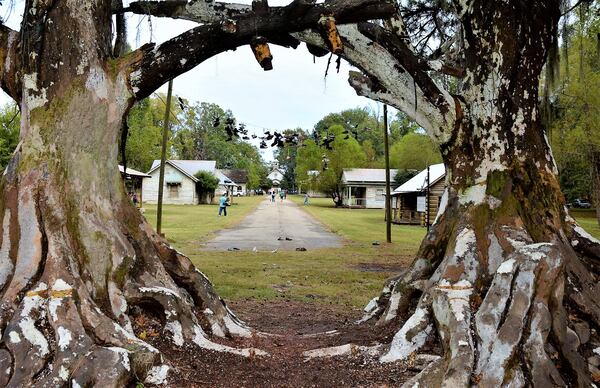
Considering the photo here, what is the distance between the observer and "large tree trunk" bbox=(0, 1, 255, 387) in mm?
4035

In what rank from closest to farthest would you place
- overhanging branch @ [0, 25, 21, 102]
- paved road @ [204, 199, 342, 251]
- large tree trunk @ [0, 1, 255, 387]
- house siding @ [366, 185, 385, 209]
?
large tree trunk @ [0, 1, 255, 387] < overhanging branch @ [0, 25, 21, 102] < paved road @ [204, 199, 342, 251] < house siding @ [366, 185, 385, 209]

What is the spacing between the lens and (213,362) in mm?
5047

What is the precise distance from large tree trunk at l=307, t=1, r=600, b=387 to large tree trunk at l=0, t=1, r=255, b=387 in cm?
213

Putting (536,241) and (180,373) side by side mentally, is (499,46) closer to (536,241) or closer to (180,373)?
(536,241)

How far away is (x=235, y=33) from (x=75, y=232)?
251 cm

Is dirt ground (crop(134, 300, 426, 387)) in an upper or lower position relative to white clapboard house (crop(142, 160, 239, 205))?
lower

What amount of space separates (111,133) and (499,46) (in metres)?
4.40

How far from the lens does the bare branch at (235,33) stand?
5168 millimetres

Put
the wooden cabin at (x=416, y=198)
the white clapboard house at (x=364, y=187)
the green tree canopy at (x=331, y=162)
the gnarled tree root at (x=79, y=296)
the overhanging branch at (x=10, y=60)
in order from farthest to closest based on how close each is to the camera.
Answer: the white clapboard house at (x=364, y=187) < the green tree canopy at (x=331, y=162) < the wooden cabin at (x=416, y=198) < the overhanging branch at (x=10, y=60) < the gnarled tree root at (x=79, y=296)

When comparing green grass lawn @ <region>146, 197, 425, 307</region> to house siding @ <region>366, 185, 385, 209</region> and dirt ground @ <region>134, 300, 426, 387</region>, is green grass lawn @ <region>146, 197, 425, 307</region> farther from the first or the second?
house siding @ <region>366, 185, 385, 209</region>

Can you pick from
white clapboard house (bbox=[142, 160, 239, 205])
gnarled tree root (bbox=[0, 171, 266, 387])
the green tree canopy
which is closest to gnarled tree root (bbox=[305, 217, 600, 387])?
gnarled tree root (bbox=[0, 171, 266, 387])

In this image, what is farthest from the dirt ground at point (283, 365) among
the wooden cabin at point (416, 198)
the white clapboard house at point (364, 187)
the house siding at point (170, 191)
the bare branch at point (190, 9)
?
the house siding at point (170, 191)

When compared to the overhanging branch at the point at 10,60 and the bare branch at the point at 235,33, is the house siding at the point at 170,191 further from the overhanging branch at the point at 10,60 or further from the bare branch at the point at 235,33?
the bare branch at the point at 235,33

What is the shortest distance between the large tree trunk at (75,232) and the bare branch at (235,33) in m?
0.27
